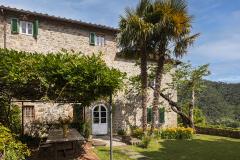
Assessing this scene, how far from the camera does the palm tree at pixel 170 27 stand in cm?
1560

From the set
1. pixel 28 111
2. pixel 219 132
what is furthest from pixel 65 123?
pixel 219 132

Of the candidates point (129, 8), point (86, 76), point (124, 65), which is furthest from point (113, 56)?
point (86, 76)

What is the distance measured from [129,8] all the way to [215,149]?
9.09 m

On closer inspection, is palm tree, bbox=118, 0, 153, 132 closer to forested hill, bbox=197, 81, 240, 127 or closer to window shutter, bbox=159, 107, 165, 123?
window shutter, bbox=159, 107, 165, 123

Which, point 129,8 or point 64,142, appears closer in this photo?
point 64,142

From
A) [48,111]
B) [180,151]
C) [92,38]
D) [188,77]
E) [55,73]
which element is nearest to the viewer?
[55,73]

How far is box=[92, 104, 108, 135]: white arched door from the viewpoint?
1955 cm

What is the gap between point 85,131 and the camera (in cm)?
1579

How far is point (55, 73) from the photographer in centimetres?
855

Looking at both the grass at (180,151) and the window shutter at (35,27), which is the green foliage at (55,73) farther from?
the window shutter at (35,27)

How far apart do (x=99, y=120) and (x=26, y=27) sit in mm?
7709

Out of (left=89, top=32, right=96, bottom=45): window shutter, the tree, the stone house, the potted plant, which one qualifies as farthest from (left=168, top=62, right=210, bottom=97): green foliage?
the potted plant

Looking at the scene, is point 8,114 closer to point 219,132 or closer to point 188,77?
point 188,77

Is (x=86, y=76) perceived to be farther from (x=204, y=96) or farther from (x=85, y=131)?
(x=204, y=96)
